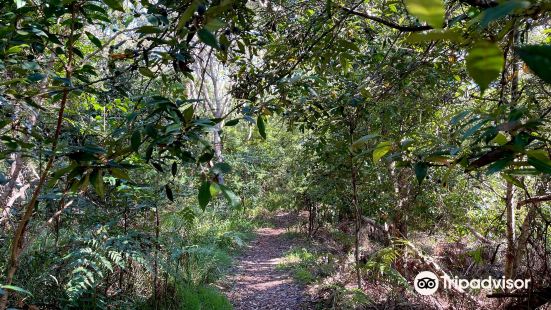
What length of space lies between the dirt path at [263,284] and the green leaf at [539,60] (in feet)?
18.5

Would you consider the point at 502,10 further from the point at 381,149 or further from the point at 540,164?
the point at 381,149

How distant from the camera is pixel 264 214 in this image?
1653cm

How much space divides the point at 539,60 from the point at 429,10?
123mm

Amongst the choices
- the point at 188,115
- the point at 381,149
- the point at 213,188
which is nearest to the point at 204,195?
the point at 213,188

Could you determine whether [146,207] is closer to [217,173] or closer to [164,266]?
[164,266]

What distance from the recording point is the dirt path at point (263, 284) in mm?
5934

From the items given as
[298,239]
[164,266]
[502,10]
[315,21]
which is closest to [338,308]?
[164,266]

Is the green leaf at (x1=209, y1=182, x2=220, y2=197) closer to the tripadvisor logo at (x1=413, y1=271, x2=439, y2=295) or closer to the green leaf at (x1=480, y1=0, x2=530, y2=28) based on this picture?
Answer: the green leaf at (x1=480, y1=0, x2=530, y2=28)

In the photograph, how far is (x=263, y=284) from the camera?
7.03 m

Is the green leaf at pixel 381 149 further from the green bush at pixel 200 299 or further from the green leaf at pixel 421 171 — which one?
the green bush at pixel 200 299

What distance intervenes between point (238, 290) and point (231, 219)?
604 cm

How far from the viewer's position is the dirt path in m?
5.93

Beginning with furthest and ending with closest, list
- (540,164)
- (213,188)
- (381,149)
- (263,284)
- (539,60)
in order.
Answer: (263,284) → (381,149) → (213,188) → (540,164) → (539,60)

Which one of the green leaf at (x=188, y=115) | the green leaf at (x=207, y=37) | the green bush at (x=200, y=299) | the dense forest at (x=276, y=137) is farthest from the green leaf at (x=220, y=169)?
the green bush at (x=200, y=299)
